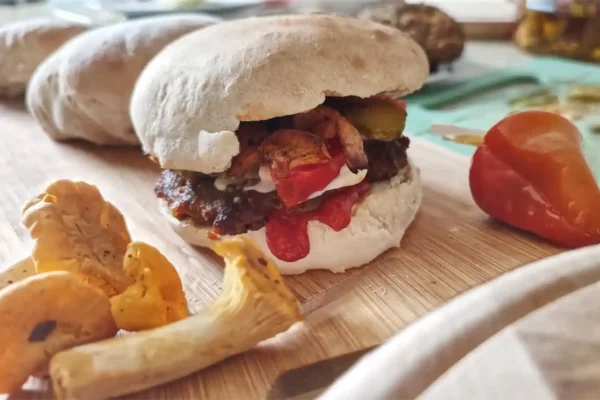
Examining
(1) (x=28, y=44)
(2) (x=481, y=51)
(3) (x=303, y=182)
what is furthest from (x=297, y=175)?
(2) (x=481, y=51)

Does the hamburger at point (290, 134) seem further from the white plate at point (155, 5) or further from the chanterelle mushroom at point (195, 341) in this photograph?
the white plate at point (155, 5)

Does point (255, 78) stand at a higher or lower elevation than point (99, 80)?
higher

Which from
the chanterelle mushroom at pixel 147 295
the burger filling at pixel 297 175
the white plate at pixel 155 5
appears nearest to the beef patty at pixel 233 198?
the burger filling at pixel 297 175

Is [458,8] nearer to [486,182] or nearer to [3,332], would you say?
[486,182]

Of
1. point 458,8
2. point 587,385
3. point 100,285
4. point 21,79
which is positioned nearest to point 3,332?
point 100,285

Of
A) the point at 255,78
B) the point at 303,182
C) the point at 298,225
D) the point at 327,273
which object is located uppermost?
the point at 255,78

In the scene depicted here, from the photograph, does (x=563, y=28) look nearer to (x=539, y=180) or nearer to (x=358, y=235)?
(x=539, y=180)

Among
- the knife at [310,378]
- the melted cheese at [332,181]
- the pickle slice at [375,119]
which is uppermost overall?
the pickle slice at [375,119]
